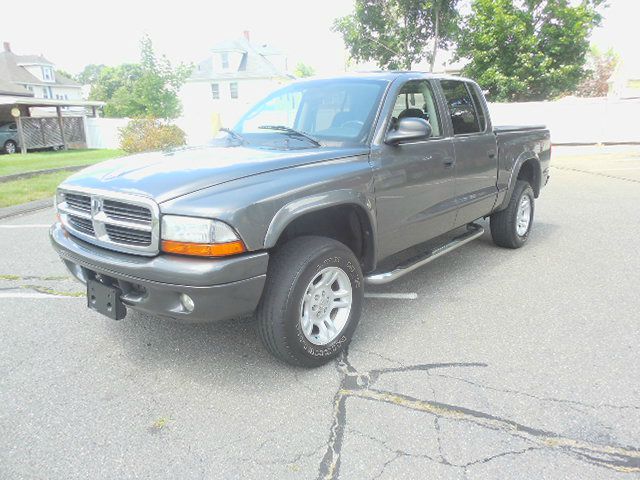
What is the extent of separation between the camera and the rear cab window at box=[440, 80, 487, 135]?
4.50 metres

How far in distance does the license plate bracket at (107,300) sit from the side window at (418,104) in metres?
2.34

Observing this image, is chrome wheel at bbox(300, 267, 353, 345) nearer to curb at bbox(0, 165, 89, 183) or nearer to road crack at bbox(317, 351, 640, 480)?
road crack at bbox(317, 351, 640, 480)

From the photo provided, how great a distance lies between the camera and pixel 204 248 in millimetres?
2592

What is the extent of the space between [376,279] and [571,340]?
1452 millimetres

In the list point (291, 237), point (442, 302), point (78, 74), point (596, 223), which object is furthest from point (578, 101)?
point (78, 74)

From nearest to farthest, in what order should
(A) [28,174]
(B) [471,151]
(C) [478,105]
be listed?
(B) [471,151] → (C) [478,105] → (A) [28,174]

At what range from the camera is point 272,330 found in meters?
2.88

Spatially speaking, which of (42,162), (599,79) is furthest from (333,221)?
(599,79)

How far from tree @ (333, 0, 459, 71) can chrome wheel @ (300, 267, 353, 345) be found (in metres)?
19.4

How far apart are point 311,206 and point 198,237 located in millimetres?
706

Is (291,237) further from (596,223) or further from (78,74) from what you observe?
(78,74)

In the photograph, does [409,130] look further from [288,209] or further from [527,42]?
[527,42]

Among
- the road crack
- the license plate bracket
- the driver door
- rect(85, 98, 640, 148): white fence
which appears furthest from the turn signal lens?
rect(85, 98, 640, 148): white fence

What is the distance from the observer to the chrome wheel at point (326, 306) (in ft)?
10.2
